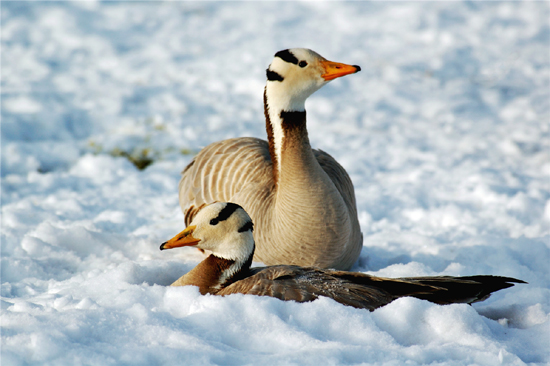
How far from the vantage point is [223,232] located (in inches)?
135

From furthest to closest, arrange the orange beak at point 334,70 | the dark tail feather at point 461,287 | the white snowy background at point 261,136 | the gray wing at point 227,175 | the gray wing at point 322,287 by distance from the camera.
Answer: the gray wing at point 227,175 < the orange beak at point 334,70 < the dark tail feather at point 461,287 < the gray wing at point 322,287 < the white snowy background at point 261,136

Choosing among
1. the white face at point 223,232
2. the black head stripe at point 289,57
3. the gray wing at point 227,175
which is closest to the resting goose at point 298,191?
the black head stripe at point 289,57

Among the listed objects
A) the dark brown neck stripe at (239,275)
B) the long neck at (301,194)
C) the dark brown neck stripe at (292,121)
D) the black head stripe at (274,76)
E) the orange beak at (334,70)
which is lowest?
the dark brown neck stripe at (239,275)

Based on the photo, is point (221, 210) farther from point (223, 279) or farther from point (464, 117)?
point (464, 117)

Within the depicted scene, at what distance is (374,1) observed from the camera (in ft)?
39.0

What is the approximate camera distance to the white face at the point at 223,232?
11.2 ft

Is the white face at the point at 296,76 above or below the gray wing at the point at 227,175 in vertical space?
above

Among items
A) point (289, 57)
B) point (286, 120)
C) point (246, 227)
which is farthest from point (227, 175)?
point (246, 227)

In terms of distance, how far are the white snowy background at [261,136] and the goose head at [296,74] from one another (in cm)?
136

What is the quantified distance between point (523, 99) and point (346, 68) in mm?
5510

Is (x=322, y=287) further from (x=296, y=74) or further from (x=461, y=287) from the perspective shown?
(x=296, y=74)

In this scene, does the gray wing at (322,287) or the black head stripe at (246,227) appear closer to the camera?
the gray wing at (322,287)

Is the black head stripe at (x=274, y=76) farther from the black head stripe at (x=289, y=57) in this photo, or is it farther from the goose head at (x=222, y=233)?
the goose head at (x=222, y=233)

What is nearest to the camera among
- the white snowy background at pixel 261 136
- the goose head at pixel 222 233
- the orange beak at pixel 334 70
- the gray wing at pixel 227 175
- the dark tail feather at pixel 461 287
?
the white snowy background at pixel 261 136
